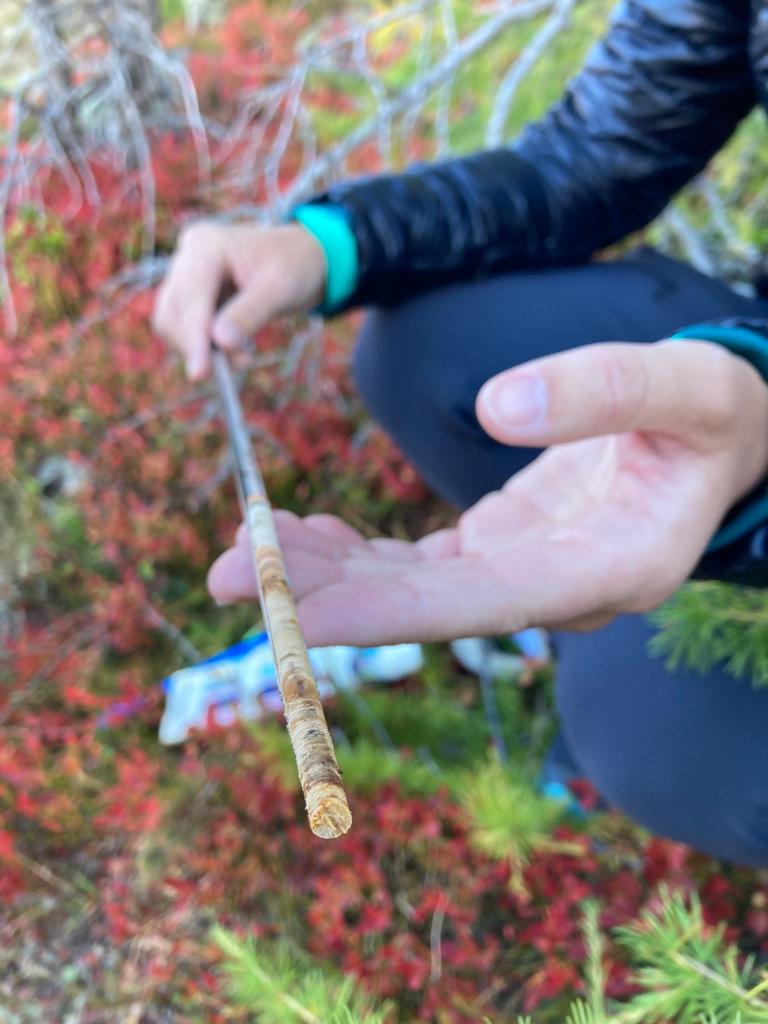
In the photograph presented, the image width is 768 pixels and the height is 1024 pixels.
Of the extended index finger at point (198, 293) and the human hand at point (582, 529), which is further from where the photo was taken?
the extended index finger at point (198, 293)

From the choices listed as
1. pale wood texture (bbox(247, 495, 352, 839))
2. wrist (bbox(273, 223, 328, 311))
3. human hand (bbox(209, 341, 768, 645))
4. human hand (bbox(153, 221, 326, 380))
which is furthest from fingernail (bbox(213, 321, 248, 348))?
pale wood texture (bbox(247, 495, 352, 839))

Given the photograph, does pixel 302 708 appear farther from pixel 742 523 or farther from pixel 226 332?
pixel 226 332

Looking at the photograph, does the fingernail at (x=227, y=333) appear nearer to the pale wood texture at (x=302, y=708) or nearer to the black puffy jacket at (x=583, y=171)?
the black puffy jacket at (x=583, y=171)

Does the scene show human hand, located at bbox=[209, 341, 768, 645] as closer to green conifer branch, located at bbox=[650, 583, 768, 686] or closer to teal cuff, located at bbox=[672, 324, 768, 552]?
teal cuff, located at bbox=[672, 324, 768, 552]

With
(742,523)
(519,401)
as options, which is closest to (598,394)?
(519,401)

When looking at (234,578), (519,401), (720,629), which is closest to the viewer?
(519,401)

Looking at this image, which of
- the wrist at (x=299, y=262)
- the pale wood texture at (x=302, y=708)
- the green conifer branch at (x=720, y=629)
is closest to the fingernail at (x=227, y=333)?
the wrist at (x=299, y=262)
